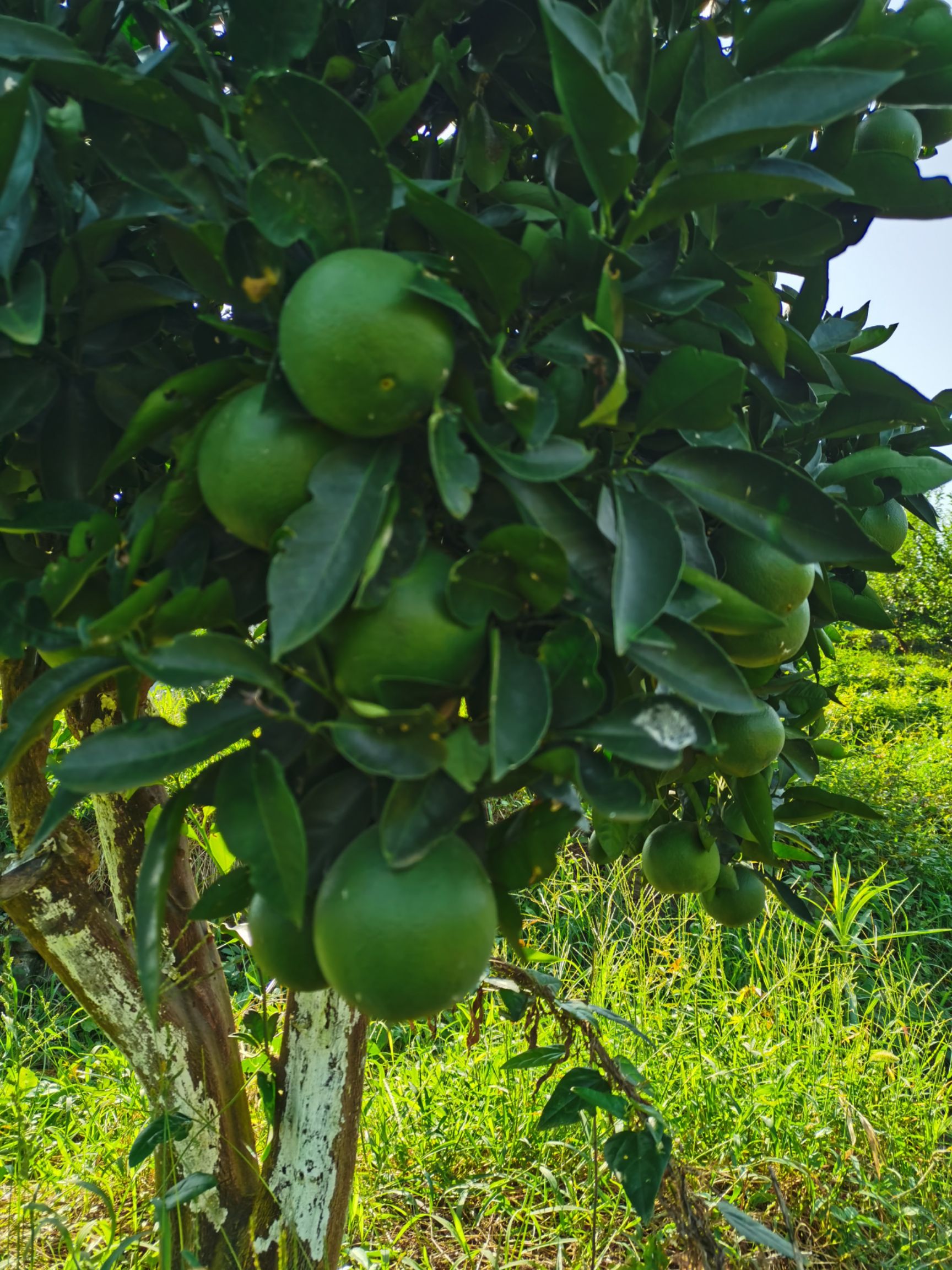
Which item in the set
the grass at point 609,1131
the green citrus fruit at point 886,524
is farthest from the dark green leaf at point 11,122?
the grass at point 609,1131

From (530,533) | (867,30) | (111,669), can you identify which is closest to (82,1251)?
(111,669)

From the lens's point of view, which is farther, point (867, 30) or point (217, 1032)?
point (217, 1032)

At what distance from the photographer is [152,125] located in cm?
61

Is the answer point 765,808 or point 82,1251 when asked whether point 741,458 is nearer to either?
point 765,808

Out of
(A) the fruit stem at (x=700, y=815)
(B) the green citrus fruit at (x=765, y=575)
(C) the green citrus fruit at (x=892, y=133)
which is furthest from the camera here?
(A) the fruit stem at (x=700, y=815)

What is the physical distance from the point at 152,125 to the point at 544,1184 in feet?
7.11

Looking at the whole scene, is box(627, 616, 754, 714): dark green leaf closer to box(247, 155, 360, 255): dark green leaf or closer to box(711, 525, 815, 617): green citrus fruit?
box(711, 525, 815, 617): green citrus fruit

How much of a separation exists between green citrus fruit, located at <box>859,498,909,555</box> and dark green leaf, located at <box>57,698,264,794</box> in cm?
74

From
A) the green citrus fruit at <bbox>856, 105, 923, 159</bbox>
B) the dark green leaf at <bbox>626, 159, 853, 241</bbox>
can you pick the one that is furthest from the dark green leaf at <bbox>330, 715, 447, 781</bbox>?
the green citrus fruit at <bbox>856, 105, 923, 159</bbox>

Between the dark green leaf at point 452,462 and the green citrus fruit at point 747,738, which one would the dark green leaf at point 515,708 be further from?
the green citrus fruit at point 747,738

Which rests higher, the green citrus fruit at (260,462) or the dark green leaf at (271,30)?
the dark green leaf at (271,30)

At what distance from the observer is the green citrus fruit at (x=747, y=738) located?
857mm

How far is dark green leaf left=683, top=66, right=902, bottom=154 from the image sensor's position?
0.54m

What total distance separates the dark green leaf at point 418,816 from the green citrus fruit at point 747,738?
377 mm
